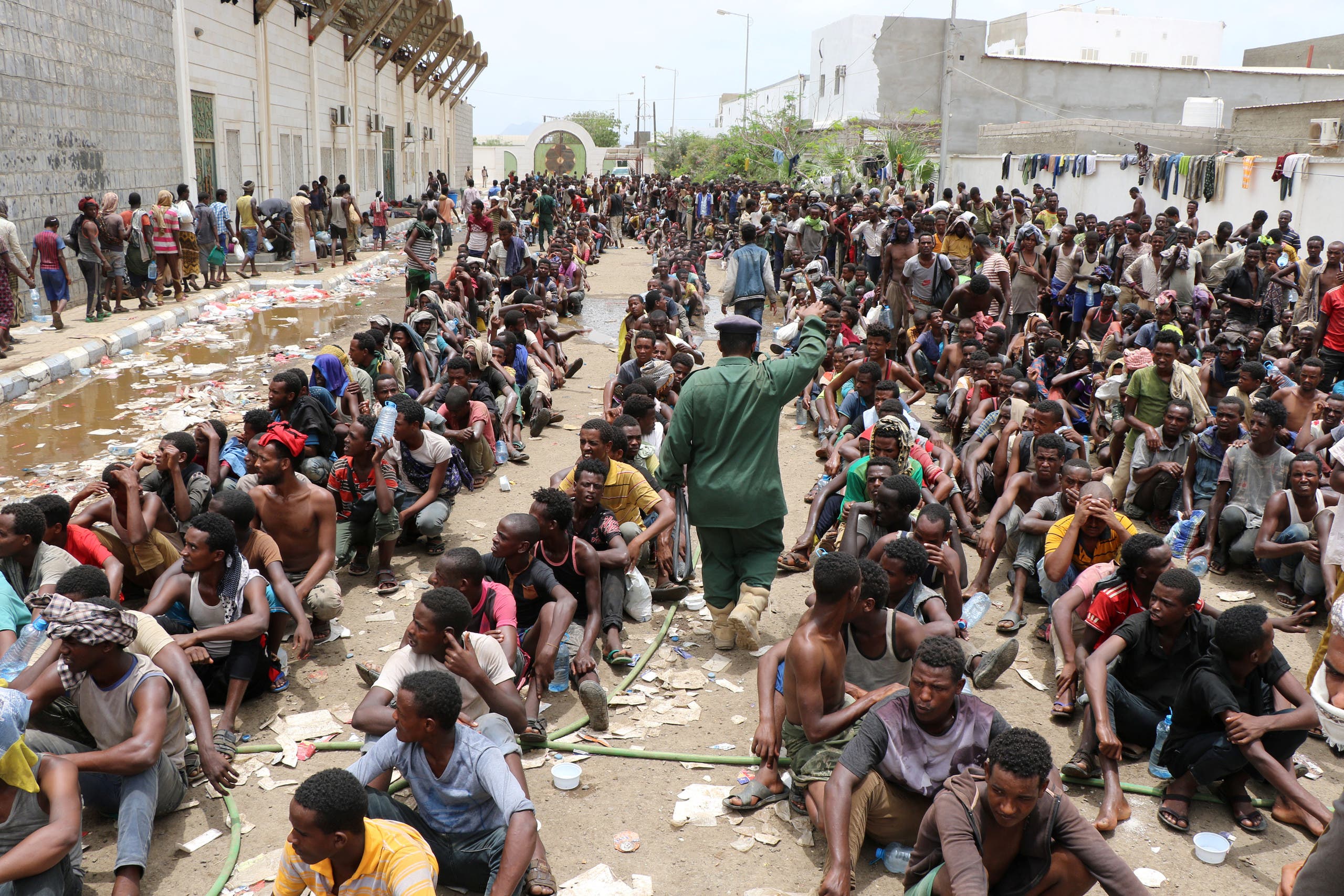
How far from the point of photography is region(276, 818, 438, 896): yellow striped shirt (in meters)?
3.02

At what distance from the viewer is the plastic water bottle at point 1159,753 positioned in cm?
462

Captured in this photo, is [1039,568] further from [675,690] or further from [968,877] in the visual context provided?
[968,877]

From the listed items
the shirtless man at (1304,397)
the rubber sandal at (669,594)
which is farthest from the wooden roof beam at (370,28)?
the shirtless man at (1304,397)

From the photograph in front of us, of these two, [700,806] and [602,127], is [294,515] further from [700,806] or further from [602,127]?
[602,127]

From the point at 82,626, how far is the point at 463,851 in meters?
1.57

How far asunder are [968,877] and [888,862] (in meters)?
0.78

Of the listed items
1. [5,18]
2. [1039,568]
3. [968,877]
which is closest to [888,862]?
[968,877]

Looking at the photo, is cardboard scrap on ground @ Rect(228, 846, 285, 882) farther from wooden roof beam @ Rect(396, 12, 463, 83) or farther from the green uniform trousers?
wooden roof beam @ Rect(396, 12, 463, 83)

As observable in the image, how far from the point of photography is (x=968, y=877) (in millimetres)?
3209

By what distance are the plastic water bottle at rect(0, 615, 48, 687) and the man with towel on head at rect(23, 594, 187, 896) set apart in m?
0.38

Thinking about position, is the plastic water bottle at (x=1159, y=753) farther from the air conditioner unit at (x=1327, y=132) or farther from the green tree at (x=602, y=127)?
the green tree at (x=602, y=127)

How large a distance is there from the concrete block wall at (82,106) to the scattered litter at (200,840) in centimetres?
1286

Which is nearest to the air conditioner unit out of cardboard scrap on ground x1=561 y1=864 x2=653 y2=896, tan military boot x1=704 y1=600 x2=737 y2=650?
tan military boot x1=704 y1=600 x2=737 y2=650

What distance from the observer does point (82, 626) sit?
3770 millimetres
